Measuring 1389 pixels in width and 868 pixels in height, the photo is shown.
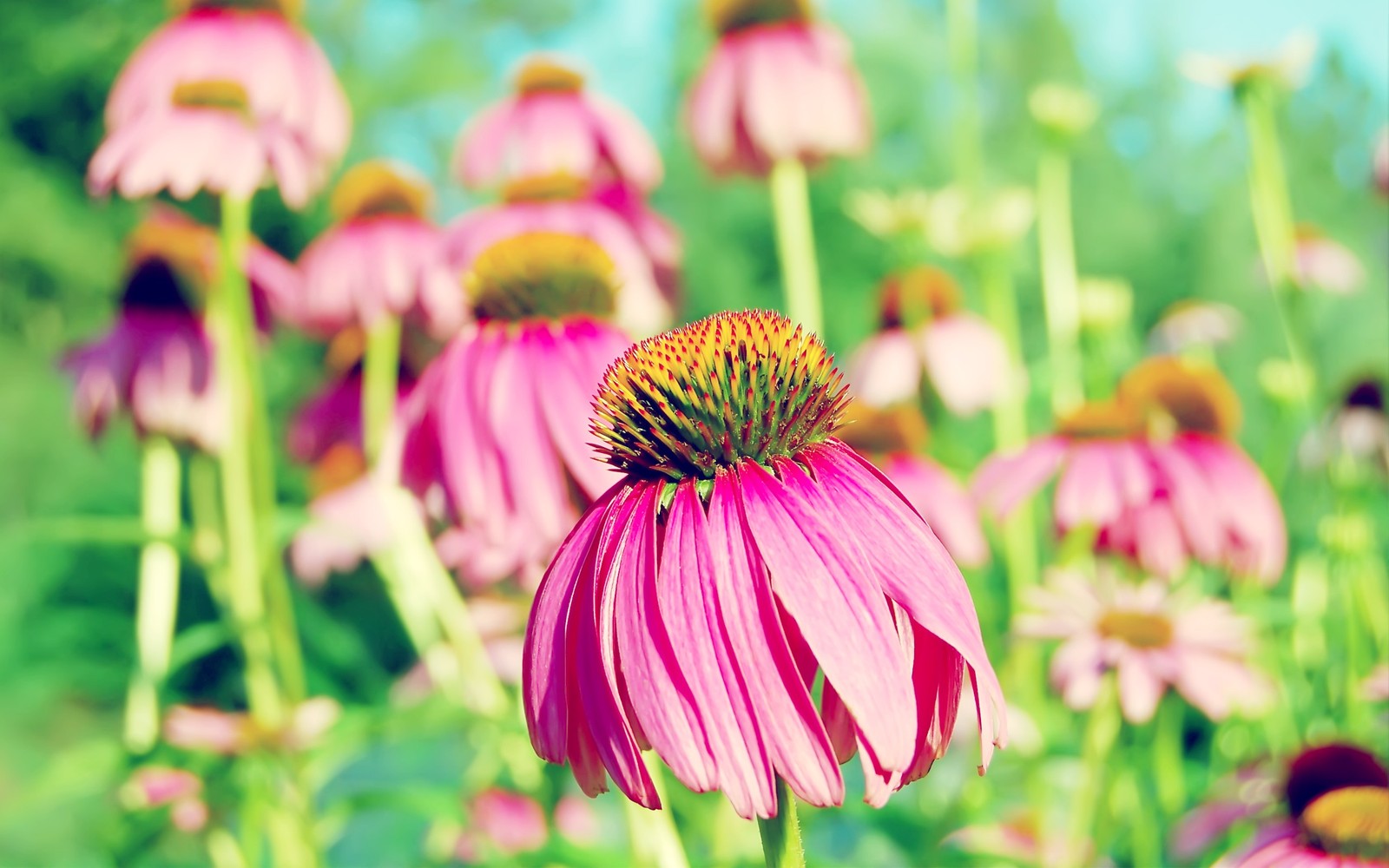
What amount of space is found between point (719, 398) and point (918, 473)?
0.76 meters

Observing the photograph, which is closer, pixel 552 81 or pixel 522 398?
pixel 522 398

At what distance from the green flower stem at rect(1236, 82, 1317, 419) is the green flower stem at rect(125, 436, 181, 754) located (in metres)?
0.90

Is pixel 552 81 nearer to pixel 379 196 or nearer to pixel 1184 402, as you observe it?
pixel 379 196

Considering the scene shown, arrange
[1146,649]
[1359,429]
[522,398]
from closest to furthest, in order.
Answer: [522,398] < [1146,649] < [1359,429]

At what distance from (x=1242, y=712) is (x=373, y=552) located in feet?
2.75

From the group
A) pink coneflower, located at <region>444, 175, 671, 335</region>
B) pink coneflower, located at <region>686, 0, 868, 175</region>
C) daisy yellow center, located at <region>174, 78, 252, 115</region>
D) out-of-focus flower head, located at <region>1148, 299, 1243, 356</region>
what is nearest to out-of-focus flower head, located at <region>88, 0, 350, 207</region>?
daisy yellow center, located at <region>174, 78, 252, 115</region>

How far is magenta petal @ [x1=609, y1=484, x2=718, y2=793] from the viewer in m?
0.33

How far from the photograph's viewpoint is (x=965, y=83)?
4.21ft

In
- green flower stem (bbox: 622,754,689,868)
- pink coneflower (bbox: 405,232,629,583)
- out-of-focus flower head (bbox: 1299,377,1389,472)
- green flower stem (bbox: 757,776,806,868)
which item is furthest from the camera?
out-of-focus flower head (bbox: 1299,377,1389,472)

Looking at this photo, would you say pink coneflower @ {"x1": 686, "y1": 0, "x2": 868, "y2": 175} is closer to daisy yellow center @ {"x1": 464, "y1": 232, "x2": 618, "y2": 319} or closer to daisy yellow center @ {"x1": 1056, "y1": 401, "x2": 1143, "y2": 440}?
daisy yellow center @ {"x1": 1056, "y1": 401, "x2": 1143, "y2": 440}

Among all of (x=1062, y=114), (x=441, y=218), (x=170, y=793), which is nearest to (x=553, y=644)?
(x=170, y=793)

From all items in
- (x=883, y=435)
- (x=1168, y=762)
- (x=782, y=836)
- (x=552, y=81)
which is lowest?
(x=1168, y=762)

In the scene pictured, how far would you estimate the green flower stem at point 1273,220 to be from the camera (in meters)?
0.94

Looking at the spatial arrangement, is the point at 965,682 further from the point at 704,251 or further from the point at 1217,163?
the point at 1217,163
